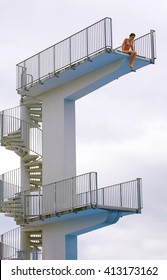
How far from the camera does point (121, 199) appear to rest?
40.8m

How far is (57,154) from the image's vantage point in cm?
4294

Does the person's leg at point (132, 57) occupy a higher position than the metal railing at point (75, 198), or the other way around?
the person's leg at point (132, 57)

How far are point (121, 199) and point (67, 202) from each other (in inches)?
90.6

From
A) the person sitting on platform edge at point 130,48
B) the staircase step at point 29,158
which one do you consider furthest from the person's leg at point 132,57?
the staircase step at point 29,158

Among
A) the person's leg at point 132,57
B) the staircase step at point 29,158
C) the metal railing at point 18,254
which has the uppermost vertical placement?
the person's leg at point 132,57

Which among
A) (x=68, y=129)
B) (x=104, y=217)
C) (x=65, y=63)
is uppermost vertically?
(x=65, y=63)

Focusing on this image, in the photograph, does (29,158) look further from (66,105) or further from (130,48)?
(130,48)

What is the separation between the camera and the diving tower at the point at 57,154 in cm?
4066

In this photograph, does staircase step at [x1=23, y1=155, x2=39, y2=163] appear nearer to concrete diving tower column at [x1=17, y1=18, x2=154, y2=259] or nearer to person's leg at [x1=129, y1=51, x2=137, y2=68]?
concrete diving tower column at [x1=17, y1=18, x2=154, y2=259]

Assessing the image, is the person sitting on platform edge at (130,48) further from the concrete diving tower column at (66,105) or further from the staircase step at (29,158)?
the staircase step at (29,158)

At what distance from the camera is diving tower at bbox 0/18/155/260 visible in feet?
133

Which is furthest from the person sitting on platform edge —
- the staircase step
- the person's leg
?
the staircase step
